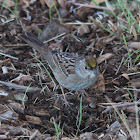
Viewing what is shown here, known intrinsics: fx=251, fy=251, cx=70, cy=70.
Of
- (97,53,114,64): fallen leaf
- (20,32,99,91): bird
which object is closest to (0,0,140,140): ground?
(97,53,114,64): fallen leaf

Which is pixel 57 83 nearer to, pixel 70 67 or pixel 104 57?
pixel 70 67

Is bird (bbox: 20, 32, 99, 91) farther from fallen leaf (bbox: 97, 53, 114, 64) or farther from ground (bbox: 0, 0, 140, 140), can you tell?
fallen leaf (bbox: 97, 53, 114, 64)

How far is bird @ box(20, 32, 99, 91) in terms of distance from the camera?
386cm

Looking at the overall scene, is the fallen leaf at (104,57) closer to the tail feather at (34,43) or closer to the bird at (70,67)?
the bird at (70,67)

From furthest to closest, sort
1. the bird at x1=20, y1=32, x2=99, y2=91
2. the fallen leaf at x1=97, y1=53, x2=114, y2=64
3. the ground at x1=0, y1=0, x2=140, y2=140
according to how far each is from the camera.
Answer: the fallen leaf at x1=97, y1=53, x2=114, y2=64, the bird at x1=20, y1=32, x2=99, y2=91, the ground at x1=0, y1=0, x2=140, y2=140

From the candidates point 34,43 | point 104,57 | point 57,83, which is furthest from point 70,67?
point 34,43

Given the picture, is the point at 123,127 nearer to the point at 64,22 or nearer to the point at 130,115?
the point at 130,115

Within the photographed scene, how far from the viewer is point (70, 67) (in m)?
4.24

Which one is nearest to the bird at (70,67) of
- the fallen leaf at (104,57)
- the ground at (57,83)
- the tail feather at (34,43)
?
the tail feather at (34,43)

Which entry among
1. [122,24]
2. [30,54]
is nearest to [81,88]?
[30,54]

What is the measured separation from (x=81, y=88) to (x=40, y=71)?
837 millimetres

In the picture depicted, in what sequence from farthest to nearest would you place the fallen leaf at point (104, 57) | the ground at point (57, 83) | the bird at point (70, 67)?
the fallen leaf at point (104, 57), the bird at point (70, 67), the ground at point (57, 83)

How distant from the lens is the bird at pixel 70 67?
3859 millimetres

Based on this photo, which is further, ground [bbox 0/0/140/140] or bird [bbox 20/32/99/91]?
bird [bbox 20/32/99/91]
